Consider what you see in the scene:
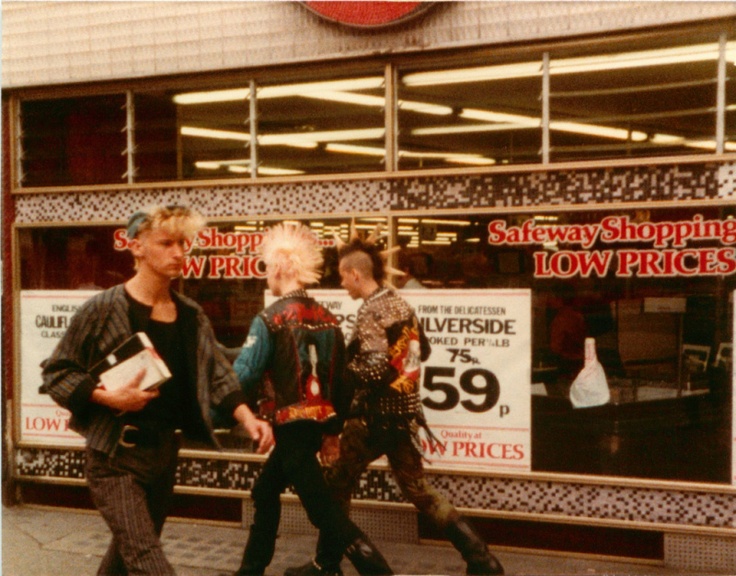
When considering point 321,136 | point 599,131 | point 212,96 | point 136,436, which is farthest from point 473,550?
point 212,96

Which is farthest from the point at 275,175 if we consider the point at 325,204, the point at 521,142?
the point at 521,142

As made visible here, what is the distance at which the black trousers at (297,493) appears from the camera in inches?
202

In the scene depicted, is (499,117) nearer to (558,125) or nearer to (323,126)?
(558,125)

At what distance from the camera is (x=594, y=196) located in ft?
19.3

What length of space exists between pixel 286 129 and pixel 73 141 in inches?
71.4

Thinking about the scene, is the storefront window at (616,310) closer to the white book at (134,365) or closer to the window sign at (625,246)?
the window sign at (625,246)

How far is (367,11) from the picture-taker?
20.6 feet

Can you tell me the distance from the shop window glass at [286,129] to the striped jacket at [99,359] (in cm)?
236

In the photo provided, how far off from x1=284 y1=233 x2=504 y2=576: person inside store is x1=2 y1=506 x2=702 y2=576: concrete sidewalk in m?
0.52

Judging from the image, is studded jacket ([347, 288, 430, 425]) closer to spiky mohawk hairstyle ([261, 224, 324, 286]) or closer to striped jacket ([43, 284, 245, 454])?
spiky mohawk hairstyle ([261, 224, 324, 286])

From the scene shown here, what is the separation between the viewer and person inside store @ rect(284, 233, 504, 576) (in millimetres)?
5371

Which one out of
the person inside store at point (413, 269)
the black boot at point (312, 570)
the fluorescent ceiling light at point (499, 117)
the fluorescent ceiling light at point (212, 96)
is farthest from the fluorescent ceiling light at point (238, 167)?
the black boot at point (312, 570)

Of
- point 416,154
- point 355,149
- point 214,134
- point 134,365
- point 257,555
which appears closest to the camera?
point 134,365

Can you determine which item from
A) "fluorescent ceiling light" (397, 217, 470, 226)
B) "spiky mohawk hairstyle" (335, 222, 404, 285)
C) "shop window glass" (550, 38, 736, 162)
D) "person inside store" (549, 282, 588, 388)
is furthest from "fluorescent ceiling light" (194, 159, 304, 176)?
"person inside store" (549, 282, 588, 388)
